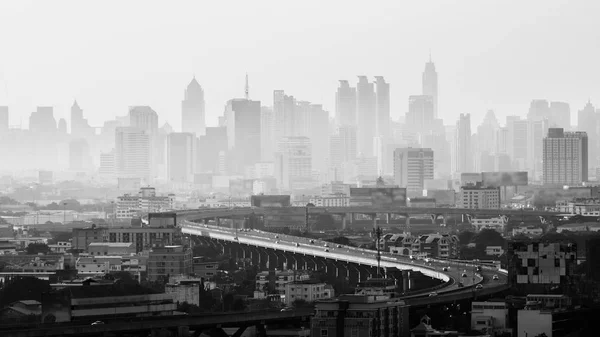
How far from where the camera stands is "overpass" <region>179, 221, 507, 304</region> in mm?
50656

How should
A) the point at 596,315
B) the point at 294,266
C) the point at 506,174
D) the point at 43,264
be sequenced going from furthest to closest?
the point at 506,174 < the point at 294,266 < the point at 43,264 < the point at 596,315

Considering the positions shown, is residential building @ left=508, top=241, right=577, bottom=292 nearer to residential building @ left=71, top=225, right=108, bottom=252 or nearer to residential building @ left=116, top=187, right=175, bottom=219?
residential building @ left=71, top=225, right=108, bottom=252

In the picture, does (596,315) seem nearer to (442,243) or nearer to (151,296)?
(151,296)

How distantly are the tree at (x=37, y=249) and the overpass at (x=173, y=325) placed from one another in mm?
35887

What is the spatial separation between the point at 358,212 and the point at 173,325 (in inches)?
3220

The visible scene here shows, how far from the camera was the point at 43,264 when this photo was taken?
6581cm

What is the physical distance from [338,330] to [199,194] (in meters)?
132

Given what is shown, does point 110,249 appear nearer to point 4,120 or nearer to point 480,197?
point 480,197

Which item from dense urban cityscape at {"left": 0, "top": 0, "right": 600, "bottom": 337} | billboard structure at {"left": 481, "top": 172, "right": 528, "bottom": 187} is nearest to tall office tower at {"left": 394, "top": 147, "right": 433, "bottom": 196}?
dense urban cityscape at {"left": 0, "top": 0, "right": 600, "bottom": 337}

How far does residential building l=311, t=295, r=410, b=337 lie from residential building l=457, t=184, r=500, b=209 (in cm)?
8889

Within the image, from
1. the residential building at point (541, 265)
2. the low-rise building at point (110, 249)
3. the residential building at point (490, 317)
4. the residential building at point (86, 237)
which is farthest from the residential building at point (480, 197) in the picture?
the residential building at point (490, 317)

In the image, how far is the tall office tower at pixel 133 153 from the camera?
629 feet

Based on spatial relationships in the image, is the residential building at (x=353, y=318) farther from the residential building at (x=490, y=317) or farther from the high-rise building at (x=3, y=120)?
the high-rise building at (x=3, y=120)

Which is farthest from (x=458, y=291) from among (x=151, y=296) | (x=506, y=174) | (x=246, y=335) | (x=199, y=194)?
(x=199, y=194)
